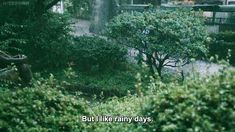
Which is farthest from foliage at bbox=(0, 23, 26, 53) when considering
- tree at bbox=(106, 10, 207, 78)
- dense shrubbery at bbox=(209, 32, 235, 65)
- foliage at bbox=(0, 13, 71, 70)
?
dense shrubbery at bbox=(209, 32, 235, 65)

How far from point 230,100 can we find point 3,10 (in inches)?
403

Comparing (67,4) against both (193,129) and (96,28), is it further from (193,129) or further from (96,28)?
(193,129)

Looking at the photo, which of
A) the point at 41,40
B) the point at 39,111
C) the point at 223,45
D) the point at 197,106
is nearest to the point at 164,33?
the point at 41,40

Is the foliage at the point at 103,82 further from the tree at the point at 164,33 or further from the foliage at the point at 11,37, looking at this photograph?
the foliage at the point at 11,37

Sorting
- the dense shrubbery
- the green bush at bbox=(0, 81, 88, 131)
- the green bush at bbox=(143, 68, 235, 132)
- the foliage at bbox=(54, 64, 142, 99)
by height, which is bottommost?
the foliage at bbox=(54, 64, 142, 99)

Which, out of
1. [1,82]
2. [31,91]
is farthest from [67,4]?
[31,91]

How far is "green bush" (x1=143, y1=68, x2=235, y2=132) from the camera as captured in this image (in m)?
4.69

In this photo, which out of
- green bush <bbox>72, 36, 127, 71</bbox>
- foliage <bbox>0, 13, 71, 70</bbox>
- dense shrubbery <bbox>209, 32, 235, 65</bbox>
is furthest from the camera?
dense shrubbery <bbox>209, 32, 235, 65</bbox>

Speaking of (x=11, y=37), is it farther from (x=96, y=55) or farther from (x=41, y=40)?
(x=96, y=55)

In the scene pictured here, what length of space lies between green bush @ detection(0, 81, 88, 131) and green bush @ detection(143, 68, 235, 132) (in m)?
1.32

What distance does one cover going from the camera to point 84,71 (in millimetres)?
14242

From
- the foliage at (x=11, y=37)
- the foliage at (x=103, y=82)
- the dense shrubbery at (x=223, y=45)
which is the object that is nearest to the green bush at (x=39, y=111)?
the foliage at (x=103, y=82)

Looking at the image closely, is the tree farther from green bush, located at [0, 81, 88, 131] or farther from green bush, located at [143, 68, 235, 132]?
green bush, located at [143, 68, 235, 132]

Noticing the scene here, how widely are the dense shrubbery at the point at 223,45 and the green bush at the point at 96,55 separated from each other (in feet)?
16.3
